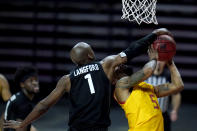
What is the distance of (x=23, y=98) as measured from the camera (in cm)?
490

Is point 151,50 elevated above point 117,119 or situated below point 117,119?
above

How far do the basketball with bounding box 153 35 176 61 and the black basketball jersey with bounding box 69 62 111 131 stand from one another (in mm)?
689

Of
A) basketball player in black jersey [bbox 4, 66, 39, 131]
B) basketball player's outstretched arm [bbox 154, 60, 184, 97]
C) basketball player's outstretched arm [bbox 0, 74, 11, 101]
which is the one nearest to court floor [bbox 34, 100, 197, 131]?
basketball player's outstretched arm [bbox 0, 74, 11, 101]

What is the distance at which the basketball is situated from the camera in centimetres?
433

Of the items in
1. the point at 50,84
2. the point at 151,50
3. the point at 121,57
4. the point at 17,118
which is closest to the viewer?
the point at 121,57

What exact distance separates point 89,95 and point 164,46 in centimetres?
100

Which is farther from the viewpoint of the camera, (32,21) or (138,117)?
(32,21)

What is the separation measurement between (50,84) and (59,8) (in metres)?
2.41

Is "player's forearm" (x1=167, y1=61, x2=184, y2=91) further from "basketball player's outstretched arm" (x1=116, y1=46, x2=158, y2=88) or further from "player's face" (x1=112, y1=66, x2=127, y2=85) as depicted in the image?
"player's face" (x1=112, y1=66, x2=127, y2=85)

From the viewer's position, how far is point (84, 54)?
415cm

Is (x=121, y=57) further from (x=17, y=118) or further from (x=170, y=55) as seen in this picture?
(x=17, y=118)

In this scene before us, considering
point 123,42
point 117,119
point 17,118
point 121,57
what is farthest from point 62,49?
point 121,57

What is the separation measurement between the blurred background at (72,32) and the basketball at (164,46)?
795cm

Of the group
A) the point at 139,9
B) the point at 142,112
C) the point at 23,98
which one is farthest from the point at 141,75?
the point at 23,98
